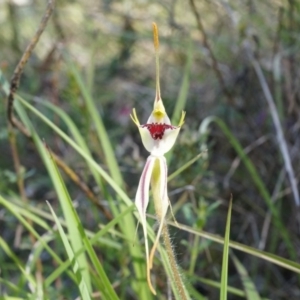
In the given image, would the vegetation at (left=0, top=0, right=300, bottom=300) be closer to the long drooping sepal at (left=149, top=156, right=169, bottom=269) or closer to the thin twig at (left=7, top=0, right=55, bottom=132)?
the thin twig at (left=7, top=0, right=55, bottom=132)

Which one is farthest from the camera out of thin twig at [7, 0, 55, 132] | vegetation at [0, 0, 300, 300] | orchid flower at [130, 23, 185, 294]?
vegetation at [0, 0, 300, 300]

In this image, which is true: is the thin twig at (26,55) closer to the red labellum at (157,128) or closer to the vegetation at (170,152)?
the vegetation at (170,152)

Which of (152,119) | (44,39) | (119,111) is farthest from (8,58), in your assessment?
(152,119)

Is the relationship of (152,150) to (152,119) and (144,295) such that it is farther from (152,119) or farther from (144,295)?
(144,295)

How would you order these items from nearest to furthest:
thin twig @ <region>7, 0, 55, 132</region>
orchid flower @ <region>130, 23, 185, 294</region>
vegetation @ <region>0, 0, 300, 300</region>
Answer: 1. orchid flower @ <region>130, 23, 185, 294</region>
2. thin twig @ <region>7, 0, 55, 132</region>
3. vegetation @ <region>0, 0, 300, 300</region>

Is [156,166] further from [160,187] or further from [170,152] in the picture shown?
[170,152]

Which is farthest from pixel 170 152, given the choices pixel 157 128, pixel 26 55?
pixel 157 128

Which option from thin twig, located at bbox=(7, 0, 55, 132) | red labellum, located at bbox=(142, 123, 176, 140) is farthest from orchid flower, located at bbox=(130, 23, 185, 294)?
thin twig, located at bbox=(7, 0, 55, 132)
